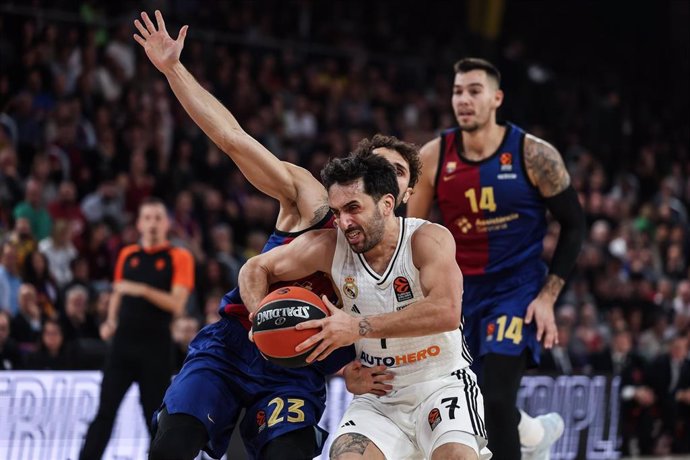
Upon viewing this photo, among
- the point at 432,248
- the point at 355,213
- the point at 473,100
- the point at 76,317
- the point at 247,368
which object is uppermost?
the point at 473,100

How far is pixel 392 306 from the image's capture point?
5.11m

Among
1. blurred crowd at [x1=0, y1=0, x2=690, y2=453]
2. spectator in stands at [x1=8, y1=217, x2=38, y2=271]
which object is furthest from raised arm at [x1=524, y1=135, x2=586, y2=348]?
spectator in stands at [x1=8, y1=217, x2=38, y2=271]

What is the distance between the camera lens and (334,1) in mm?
18547

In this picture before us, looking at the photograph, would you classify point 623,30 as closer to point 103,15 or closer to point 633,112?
point 633,112

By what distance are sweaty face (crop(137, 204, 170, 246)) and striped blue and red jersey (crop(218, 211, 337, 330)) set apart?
316cm

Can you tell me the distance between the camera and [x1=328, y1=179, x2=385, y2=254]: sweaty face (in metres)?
4.90

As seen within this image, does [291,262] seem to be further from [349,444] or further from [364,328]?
[349,444]

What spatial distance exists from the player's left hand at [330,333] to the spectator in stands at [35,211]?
270 inches

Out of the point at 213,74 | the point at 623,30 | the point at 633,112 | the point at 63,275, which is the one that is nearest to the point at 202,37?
the point at 213,74

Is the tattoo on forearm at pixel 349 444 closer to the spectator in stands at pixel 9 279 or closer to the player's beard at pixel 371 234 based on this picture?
the player's beard at pixel 371 234

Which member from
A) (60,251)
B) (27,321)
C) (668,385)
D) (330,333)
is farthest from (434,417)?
(668,385)

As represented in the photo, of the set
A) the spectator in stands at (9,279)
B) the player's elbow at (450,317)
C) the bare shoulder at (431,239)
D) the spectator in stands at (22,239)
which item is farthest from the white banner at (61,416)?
the player's elbow at (450,317)

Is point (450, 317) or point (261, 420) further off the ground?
point (450, 317)

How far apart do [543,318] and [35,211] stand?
6410 mm
